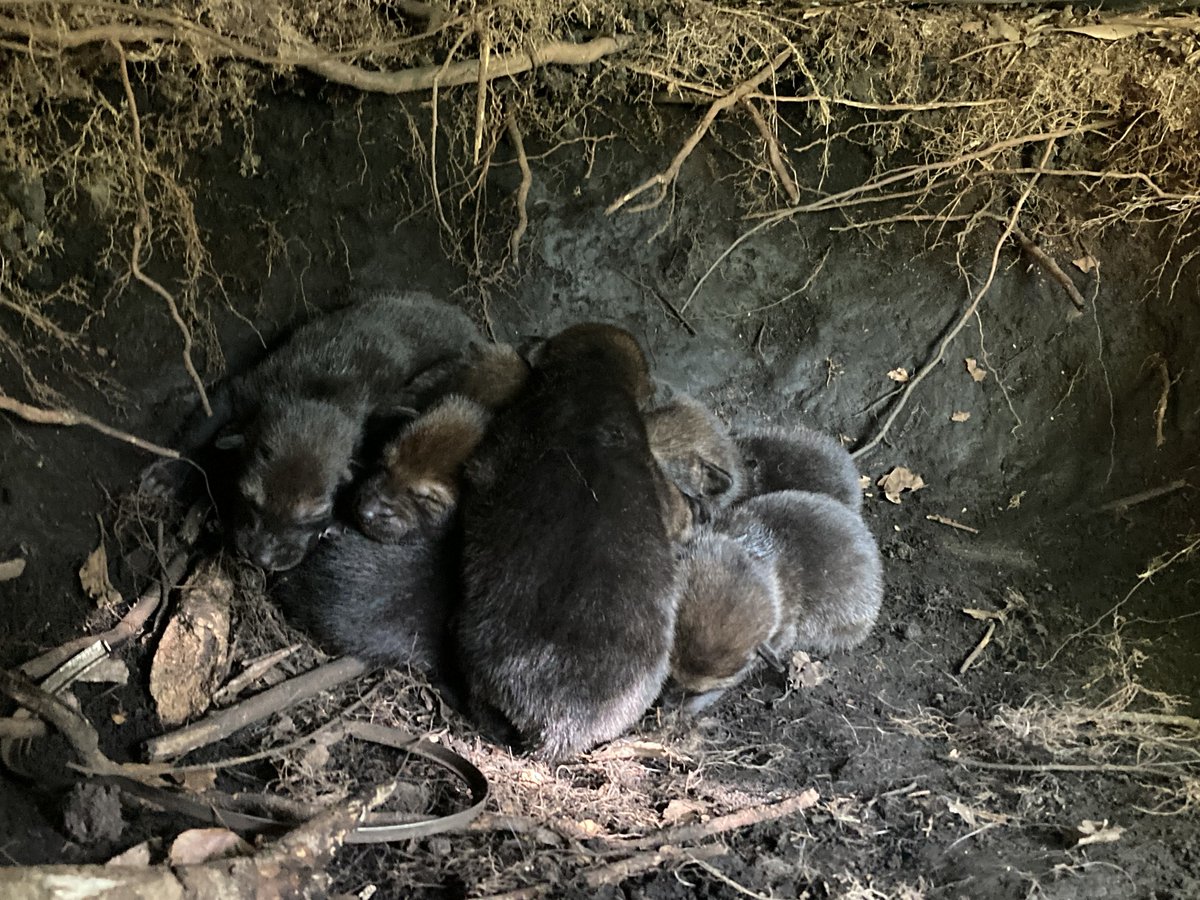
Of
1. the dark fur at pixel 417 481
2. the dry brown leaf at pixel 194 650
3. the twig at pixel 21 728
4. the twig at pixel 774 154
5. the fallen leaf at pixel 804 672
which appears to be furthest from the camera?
the twig at pixel 774 154

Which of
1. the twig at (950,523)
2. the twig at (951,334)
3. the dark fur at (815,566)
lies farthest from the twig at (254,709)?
the twig at (950,523)

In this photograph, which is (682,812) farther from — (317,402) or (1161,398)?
(1161,398)

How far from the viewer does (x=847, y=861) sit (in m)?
2.92

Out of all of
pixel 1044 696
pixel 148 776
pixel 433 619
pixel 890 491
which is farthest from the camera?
pixel 890 491

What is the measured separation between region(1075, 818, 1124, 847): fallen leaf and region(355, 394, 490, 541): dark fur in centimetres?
252

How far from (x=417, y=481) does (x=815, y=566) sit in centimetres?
179

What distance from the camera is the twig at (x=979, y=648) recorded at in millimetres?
4151

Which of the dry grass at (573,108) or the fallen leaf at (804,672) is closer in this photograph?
the dry grass at (573,108)

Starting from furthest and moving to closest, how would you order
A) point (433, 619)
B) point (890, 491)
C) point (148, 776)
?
point (890, 491) → point (433, 619) → point (148, 776)

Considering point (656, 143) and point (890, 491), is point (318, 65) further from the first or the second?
point (890, 491)

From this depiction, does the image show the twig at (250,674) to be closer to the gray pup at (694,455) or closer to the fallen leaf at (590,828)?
the fallen leaf at (590,828)

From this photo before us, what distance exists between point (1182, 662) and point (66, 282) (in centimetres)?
497

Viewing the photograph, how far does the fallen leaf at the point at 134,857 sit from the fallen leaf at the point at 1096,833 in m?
2.73

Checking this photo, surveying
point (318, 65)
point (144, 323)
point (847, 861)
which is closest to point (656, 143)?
point (318, 65)
